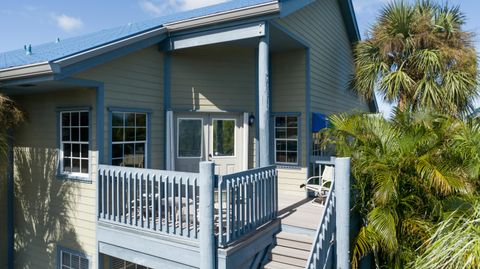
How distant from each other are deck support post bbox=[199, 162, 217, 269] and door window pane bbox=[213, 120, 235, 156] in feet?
12.4

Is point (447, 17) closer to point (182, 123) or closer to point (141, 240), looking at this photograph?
point (182, 123)

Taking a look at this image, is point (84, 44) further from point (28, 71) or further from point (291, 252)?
point (291, 252)

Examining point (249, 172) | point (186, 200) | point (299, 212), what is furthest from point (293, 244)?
point (186, 200)

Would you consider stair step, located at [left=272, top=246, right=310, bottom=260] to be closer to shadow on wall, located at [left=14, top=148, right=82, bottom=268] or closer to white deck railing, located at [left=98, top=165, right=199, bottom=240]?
white deck railing, located at [left=98, top=165, right=199, bottom=240]

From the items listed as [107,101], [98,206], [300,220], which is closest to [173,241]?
[98,206]

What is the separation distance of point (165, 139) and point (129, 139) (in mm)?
976

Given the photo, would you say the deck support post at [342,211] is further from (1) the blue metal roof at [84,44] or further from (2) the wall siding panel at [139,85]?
(2) the wall siding panel at [139,85]

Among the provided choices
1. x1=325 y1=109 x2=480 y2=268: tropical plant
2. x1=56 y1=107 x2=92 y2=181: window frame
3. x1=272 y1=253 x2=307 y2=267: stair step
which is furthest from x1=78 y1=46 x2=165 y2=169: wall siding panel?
x1=325 y1=109 x2=480 y2=268: tropical plant

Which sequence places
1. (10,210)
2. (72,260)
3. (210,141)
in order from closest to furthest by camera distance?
(72,260) < (10,210) < (210,141)

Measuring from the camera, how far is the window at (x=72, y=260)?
627 cm

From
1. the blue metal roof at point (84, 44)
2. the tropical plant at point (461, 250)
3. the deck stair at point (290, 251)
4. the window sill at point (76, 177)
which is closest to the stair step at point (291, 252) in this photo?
the deck stair at point (290, 251)

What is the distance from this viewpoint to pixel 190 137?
7980 mm

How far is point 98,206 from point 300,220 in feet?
12.3

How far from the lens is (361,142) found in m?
6.23
